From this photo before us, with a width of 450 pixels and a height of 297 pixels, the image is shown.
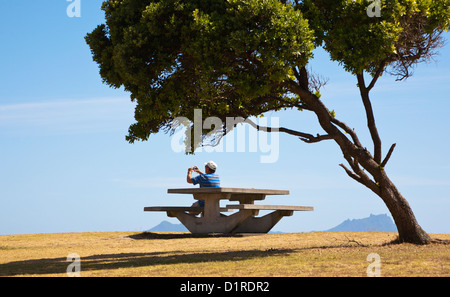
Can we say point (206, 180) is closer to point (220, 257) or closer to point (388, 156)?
point (388, 156)

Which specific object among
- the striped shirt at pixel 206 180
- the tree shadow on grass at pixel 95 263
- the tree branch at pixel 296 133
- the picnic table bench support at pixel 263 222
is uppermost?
the tree branch at pixel 296 133

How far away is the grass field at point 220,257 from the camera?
852 cm

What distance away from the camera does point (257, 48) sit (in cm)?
1154

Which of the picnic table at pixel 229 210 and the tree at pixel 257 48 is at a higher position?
the tree at pixel 257 48

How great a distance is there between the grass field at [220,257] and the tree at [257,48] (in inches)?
122

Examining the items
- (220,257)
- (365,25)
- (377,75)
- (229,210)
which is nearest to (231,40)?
(365,25)

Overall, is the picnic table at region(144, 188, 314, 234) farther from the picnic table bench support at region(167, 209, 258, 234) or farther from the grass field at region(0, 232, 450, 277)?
the grass field at region(0, 232, 450, 277)

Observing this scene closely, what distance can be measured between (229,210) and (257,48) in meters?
8.06

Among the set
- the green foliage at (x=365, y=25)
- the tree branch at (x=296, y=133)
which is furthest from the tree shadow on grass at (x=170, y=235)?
the green foliage at (x=365, y=25)

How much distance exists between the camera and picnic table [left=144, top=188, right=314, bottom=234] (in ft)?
57.8

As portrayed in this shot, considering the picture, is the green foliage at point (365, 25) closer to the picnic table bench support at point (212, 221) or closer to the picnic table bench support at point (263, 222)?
the picnic table bench support at point (212, 221)

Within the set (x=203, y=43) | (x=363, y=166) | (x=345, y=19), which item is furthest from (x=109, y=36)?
(x=363, y=166)

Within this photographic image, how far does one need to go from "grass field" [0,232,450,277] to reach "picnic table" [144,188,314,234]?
94cm
